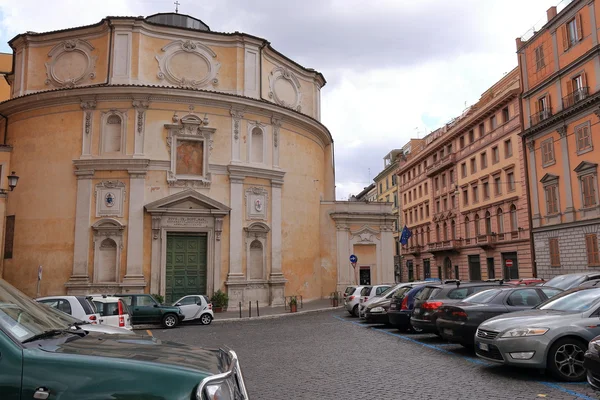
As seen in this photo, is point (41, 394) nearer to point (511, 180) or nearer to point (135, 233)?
point (135, 233)

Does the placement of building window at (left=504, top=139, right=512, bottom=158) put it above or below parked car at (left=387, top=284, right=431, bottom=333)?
above

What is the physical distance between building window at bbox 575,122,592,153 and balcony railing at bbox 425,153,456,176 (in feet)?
69.0

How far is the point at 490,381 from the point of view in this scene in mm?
8211

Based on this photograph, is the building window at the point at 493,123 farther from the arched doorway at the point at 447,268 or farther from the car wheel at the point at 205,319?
the car wheel at the point at 205,319

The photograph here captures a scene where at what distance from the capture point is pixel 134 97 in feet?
91.0

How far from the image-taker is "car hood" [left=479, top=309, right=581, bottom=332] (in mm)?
8000

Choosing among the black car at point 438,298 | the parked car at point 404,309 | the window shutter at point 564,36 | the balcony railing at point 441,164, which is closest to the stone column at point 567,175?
the window shutter at point 564,36

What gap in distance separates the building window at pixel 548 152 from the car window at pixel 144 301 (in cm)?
2549

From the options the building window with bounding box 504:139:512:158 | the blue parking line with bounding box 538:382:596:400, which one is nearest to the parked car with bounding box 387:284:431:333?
the blue parking line with bounding box 538:382:596:400

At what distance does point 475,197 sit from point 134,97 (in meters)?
32.0

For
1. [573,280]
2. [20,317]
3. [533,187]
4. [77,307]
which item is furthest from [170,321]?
[533,187]

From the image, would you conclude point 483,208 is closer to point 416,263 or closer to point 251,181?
point 416,263

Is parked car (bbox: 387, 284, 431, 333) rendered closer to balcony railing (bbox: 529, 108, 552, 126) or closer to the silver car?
the silver car

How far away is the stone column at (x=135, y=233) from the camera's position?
86.2 feet
